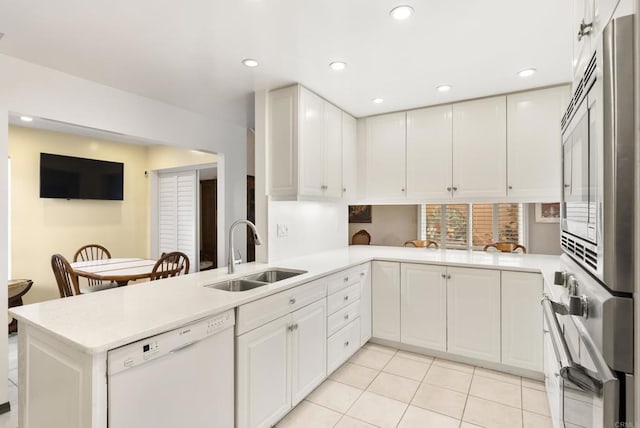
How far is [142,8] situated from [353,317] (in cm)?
258

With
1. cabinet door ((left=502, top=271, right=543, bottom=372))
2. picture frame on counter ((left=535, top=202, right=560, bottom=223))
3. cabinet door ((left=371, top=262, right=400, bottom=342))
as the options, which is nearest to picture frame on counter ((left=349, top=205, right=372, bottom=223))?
picture frame on counter ((left=535, top=202, right=560, bottom=223))

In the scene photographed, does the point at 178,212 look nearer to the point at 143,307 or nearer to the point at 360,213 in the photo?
the point at 360,213

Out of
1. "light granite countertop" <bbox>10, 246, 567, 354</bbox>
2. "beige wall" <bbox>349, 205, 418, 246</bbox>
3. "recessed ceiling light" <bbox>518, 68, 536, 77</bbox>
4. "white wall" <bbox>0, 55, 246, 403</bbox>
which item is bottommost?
"light granite countertop" <bbox>10, 246, 567, 354</bbox>

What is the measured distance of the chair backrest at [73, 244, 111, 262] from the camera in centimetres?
443

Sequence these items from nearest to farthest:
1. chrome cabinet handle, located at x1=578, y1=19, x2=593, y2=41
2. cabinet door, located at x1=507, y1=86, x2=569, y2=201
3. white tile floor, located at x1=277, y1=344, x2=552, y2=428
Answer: chrome cabinet handle, located at x1=578, y1=19, x2=593, y2=41
white tile floor, located at x1=277, y1=344, x2=552, y2=428
cabinet door, located at x1=507, y1=86, x2=569, y2=201

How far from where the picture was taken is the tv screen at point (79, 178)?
421cm

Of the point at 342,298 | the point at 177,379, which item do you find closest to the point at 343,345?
the point at 342,298

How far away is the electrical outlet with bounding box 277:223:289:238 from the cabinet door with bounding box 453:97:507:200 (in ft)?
5.54

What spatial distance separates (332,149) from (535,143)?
5.95 ft

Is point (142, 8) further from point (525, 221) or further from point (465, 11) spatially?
point (525, 221)

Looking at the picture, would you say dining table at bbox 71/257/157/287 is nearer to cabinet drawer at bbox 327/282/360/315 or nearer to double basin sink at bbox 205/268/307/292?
double basin sink at bbox 205/268/307/292

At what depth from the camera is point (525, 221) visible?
5145mm

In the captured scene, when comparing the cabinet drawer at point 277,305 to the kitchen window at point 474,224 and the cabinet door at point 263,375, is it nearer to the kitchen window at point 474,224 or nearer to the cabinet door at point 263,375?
the cabinet door at point 263,375

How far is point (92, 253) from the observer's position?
454 cm
